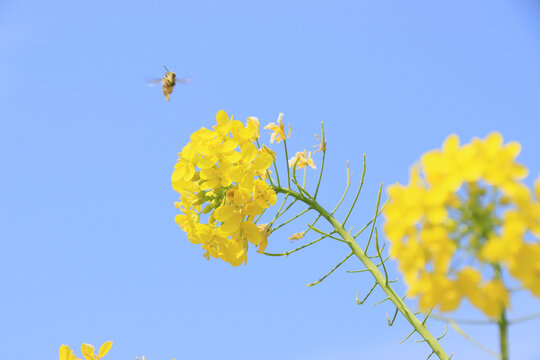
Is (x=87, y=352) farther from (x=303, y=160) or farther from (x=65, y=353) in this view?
(x=303, y=160)

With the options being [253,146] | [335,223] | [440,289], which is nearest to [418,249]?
[440,289]

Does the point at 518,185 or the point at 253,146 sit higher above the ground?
the point at 253,146

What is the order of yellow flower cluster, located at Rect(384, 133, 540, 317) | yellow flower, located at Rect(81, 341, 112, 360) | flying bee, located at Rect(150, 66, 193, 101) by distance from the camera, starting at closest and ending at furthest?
1. yellow flower cluster, located at Rect(384, 133, 540, 317)
2. yellow flower, located at Rect(81, 341, 112, 360)
3. flying bee, located at Rect(150, 66, 193, 101)

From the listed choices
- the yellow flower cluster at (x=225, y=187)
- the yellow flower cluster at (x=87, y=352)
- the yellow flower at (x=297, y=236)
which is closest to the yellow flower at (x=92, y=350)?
the yellow flower cluster at (x=87, y=352)

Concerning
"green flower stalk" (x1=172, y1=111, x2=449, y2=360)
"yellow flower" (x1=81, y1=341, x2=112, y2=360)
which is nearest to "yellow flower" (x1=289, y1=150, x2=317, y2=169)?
"green flower stalk" (x1=172, y1=111, x2=449, y2=360)

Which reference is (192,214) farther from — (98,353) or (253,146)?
(98,353)

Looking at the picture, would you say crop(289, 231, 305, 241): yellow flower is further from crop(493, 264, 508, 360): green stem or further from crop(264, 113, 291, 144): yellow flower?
crop(493, 264, 508, 360): green stem
